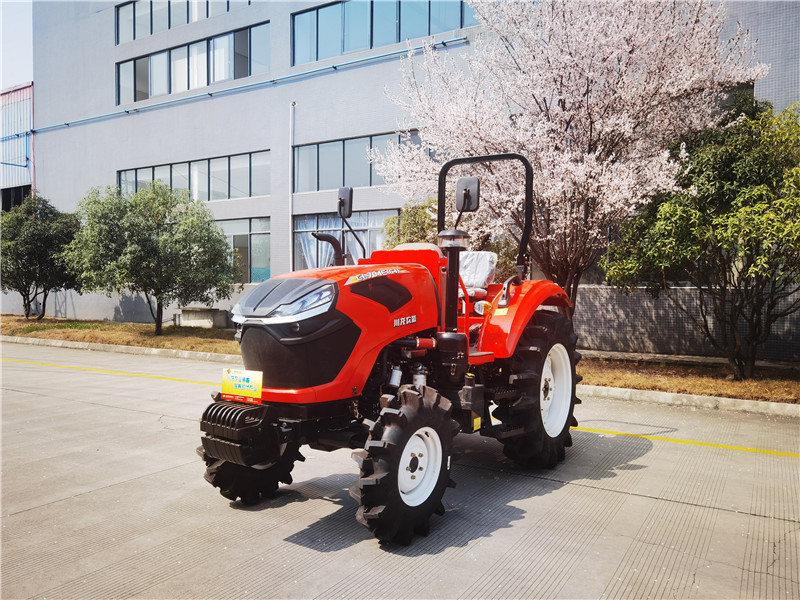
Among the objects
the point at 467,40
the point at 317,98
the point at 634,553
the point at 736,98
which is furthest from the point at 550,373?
the point at 317,98

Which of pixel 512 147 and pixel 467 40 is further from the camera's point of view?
pixel 467 40

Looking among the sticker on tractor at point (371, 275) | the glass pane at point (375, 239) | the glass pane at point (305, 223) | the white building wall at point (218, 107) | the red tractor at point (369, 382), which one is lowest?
the red tractor at point (369, 382)

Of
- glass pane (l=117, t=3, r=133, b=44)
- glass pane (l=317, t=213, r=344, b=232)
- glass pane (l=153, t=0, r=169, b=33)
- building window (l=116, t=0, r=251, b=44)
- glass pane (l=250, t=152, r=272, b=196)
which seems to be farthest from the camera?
glass pane (l=117, t=3, r=133, b=44)

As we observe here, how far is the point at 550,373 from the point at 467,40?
14581 mm

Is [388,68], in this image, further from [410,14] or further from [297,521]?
[297,521]

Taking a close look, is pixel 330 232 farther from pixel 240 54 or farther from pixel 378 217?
pixel 240 54

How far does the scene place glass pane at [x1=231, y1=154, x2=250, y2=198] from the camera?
23672mm

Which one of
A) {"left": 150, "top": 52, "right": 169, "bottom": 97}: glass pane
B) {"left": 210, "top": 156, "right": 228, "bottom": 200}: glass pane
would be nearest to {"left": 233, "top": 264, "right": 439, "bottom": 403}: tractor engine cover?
{"left": 210, "top": 156, "right": 228, "bottom": 200}: glass pane

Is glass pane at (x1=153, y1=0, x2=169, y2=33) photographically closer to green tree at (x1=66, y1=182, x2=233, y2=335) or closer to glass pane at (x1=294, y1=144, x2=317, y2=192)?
glass pane at (x1=294, y1=144, x2=317, y2=192)

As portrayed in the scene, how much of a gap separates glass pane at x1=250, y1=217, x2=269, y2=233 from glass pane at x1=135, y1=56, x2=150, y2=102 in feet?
28.9

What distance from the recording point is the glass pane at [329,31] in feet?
69.9

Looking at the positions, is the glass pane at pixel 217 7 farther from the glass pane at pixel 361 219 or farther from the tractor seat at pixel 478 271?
the tractor seat at pixel 478 271

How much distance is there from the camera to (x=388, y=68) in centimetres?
1988

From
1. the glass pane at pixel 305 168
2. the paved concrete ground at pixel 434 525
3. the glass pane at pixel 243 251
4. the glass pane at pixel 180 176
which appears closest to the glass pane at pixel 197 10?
the glass pane at pixel 180 176
